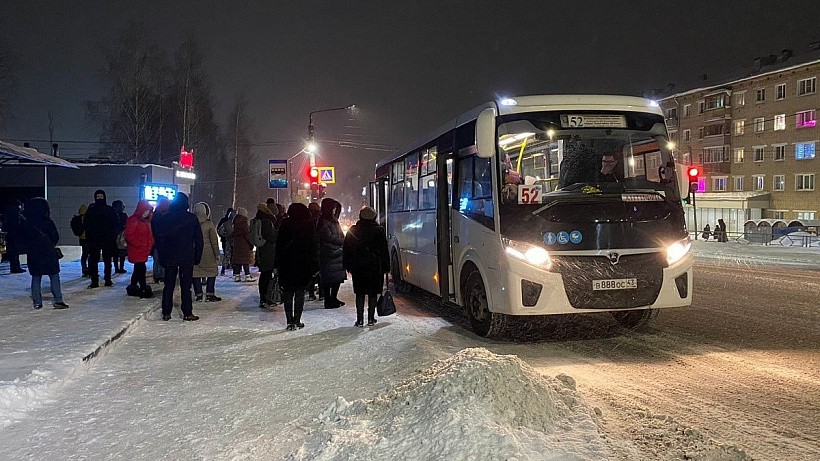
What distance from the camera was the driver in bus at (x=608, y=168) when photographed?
26.2ft

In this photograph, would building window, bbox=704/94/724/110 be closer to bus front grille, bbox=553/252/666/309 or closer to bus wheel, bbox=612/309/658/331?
bus wheel, bbox=612/309/658/331

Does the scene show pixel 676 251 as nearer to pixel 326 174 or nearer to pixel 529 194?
pixel 529 194

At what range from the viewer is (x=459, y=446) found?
3979 mm

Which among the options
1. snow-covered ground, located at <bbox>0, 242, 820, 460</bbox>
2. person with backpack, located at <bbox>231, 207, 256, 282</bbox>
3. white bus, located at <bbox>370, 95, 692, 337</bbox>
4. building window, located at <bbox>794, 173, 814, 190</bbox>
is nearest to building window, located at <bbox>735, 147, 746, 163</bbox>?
building window, located at <bbox>794, 173, 814, 190</bbox>

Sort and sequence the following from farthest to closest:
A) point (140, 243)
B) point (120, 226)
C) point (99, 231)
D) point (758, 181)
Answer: point (758, 181) → point (120, 226) → point (99, 231) → point (140, 243)

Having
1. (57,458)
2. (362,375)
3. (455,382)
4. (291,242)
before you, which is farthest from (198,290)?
(455,382)

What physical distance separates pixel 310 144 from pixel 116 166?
894 centimetres

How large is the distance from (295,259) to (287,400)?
11.9ft

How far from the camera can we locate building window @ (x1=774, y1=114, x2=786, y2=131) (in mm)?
50312

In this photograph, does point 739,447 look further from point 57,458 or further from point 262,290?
point 262,290

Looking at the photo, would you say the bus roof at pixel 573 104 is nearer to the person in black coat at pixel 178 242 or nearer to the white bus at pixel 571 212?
the white bus at pixel 571 212

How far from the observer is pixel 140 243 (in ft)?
37.7

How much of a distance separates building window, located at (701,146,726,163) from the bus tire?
56246 millimetres

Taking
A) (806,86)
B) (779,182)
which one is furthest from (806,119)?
(779,182)
